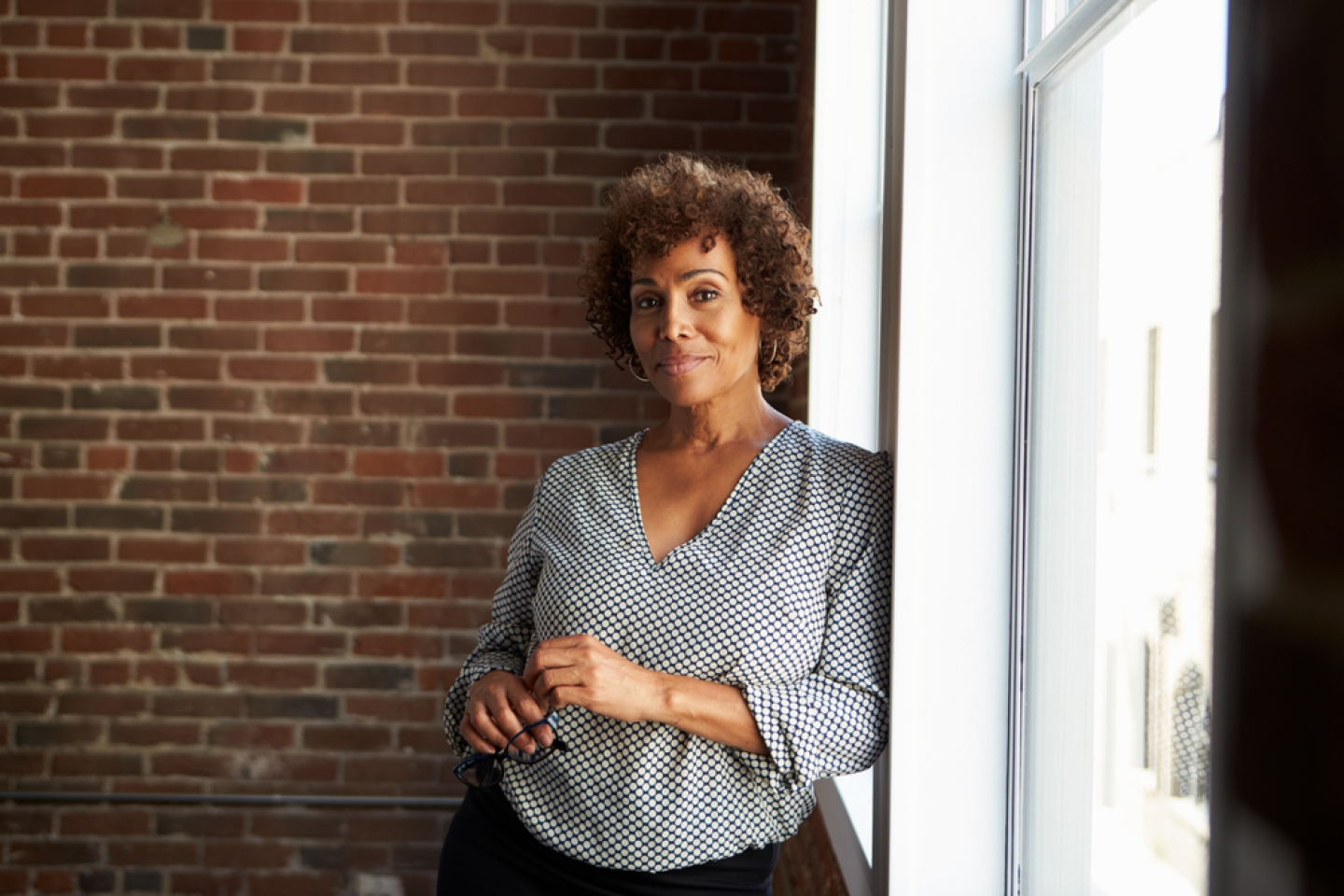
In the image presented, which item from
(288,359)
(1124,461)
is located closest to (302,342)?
(288,359)

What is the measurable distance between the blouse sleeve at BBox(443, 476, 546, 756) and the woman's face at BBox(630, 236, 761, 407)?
263mm

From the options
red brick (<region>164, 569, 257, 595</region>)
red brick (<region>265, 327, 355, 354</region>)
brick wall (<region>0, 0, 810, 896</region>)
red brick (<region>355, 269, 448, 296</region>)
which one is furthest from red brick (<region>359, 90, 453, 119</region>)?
red brick (<region>164, 569, 257, 595</region>)

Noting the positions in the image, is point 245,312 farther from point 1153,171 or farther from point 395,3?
point 1153,171

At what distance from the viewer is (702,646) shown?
1171mm

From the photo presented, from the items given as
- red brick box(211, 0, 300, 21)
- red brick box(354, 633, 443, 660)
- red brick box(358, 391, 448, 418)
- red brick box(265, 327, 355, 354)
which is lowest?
red brick box(354, 633, 443, 660)

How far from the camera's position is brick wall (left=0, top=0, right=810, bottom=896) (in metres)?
2.87

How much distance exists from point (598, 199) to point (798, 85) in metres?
0.62

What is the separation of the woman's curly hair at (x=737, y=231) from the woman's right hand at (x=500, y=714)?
0.55 meters

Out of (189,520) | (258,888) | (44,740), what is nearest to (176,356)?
(189,520)

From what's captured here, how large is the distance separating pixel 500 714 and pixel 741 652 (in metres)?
0.29

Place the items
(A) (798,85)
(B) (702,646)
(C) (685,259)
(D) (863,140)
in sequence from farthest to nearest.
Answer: (A) (798,85) → (D) (863,140) → (C) (685,259) → (B) (702,646)

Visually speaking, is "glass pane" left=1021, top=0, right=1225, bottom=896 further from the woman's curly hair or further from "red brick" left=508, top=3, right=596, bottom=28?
"red brick" left=508, top=3, right=596, bottom=28

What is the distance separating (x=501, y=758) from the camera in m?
1.22

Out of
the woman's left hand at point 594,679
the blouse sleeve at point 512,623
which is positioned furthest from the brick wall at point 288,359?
the woman's left hand at point 594,679
